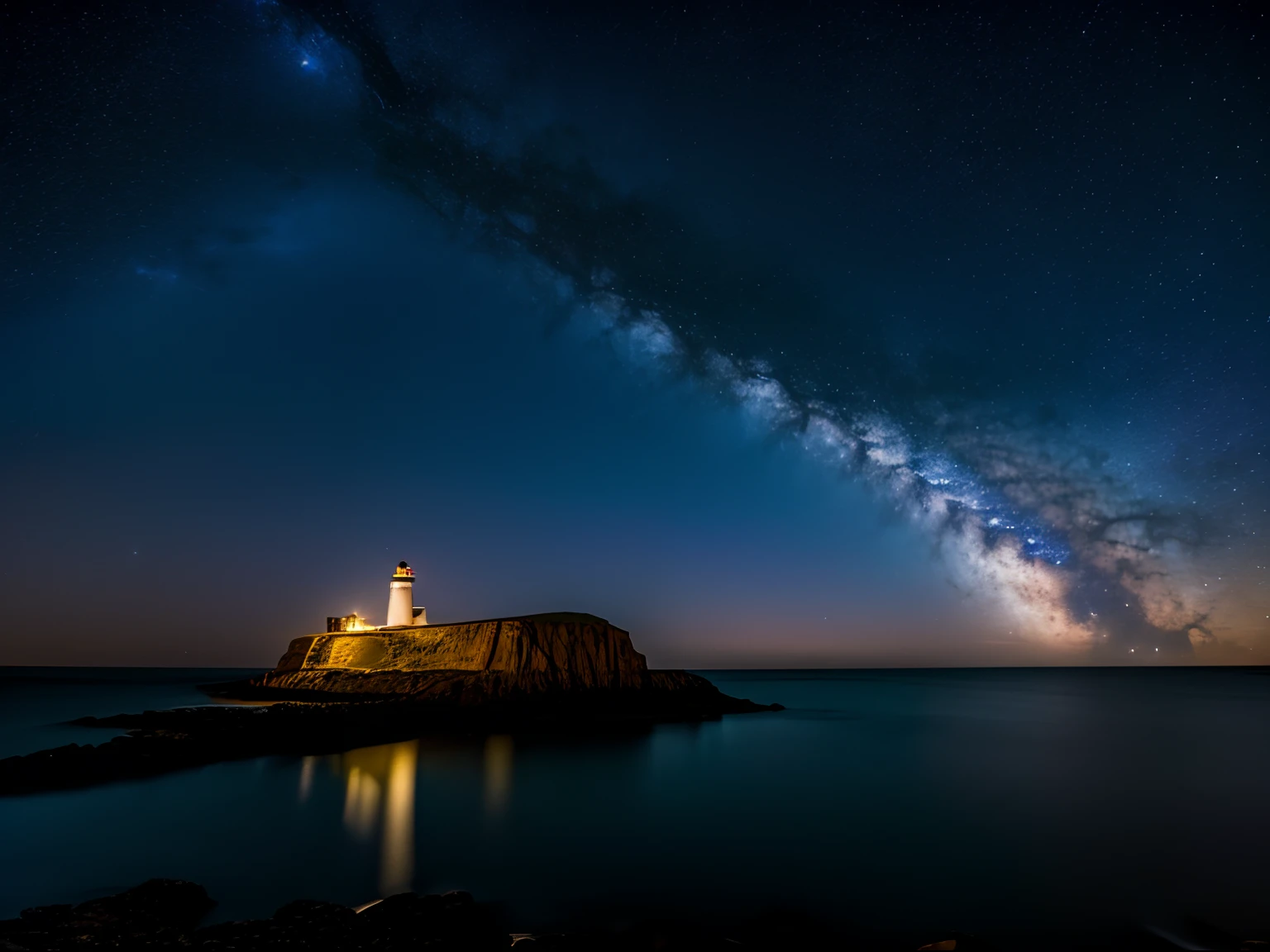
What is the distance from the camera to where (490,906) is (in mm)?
10773

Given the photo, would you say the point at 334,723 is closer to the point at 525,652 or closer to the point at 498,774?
the point at 498,774

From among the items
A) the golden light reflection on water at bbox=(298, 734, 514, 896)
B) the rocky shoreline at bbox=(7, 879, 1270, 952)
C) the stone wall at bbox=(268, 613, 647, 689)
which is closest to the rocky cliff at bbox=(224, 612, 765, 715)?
the stone wall at bbox=(268, 613, 647, 689)

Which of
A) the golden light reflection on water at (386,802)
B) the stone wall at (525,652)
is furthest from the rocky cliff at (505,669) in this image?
the golden light reflection on water at (386,802)

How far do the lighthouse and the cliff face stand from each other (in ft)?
20.1

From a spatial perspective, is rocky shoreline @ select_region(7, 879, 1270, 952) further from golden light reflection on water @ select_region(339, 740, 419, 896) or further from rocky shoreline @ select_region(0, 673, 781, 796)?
rocky shoreline @ select_region(0, 673, 781, 796)

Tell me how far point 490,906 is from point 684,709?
3207cm

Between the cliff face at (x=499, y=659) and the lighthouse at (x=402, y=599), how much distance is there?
6.13 metres

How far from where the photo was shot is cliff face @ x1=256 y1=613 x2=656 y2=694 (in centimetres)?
3894

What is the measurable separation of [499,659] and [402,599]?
59.0ft

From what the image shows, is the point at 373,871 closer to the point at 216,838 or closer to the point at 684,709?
the point at 216,838

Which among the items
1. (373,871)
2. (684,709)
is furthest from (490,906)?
(684,709)

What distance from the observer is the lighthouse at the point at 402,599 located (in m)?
52.8

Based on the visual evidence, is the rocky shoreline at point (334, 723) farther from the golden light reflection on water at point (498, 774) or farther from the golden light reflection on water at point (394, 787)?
the golden light reflection on water at point (498, 774)

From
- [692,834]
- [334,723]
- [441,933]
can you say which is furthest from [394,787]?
[441,933]
